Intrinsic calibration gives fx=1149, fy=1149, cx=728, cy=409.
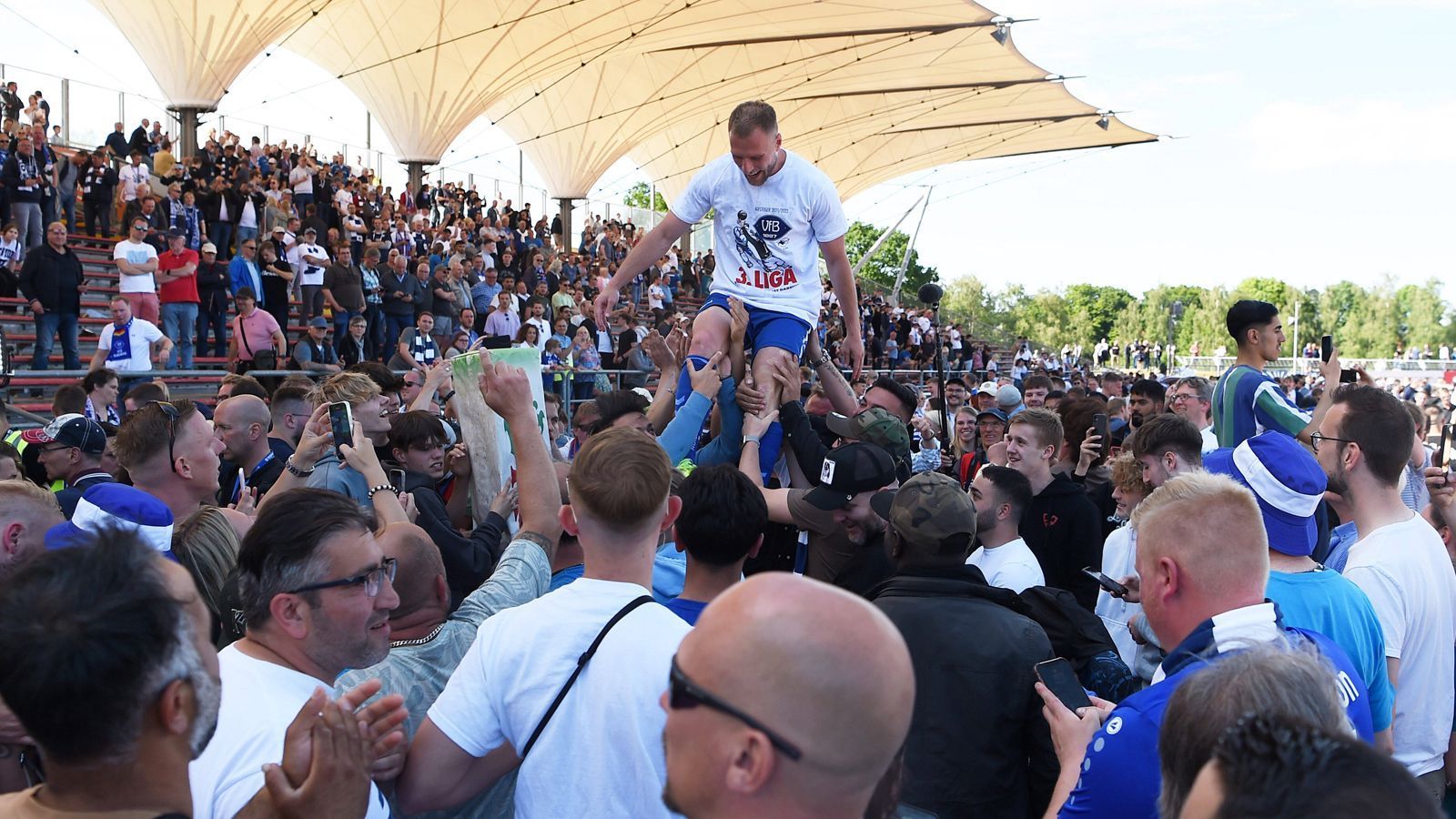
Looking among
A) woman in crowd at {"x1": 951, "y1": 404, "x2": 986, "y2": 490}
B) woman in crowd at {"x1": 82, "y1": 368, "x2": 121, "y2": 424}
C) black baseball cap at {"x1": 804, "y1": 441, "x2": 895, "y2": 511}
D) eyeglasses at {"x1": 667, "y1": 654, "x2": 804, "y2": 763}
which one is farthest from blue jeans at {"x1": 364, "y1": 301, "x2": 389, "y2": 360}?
eyeglasses at {"x1": 667, "y1": 654, "x2": 804, "y2": 763}

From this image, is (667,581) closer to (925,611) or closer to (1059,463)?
(925,611)

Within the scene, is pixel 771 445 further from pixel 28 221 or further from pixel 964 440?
pixel 28 221

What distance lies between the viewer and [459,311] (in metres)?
18.9

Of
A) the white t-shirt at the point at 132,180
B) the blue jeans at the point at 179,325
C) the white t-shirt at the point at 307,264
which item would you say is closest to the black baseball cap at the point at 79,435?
the blue jeans at the point at 179,325

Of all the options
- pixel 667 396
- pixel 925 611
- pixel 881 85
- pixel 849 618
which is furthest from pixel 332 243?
pixel 881 85

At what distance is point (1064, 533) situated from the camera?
219 inches

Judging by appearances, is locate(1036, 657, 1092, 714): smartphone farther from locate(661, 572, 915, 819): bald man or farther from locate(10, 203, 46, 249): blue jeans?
locate(10, 203, 46, 249): blue jeans

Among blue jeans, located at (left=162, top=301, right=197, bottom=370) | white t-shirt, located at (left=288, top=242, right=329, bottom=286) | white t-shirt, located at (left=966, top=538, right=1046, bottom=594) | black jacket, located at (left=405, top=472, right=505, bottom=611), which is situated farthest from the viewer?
white t-shirt, located at (left=288, top=242, right=329, bottom=286)

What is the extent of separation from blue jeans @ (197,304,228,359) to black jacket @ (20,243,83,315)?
213 centimetres

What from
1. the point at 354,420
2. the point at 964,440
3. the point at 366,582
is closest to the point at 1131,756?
the point at 366,582

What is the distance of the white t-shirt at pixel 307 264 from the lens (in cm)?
1686

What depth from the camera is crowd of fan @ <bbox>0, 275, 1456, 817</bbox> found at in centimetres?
157

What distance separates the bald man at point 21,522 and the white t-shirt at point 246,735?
153cm

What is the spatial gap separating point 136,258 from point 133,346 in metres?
1.92
